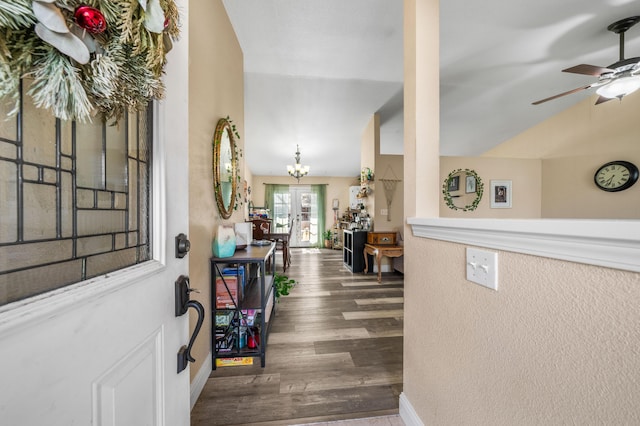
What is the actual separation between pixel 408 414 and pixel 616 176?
15.5 feet

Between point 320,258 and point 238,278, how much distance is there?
4016 mm

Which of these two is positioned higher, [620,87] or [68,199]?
[620,87]

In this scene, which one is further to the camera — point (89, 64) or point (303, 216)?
point (303, 216)

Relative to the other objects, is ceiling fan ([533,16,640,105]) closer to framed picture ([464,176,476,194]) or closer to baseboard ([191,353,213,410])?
framed picture ([464,176,476,194])

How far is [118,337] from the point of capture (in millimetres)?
452

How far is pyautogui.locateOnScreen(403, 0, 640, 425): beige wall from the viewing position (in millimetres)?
462

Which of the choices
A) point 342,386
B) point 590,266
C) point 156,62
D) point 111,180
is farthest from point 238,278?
point 590,266

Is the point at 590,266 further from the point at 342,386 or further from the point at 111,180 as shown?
the point at 342,386

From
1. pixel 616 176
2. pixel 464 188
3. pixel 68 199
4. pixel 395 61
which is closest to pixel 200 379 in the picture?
pixel 68 199

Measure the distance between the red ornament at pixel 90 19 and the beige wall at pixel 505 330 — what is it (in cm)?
102

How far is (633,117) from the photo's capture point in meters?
3.21

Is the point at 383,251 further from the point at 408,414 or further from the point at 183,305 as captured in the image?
the point at 183,305

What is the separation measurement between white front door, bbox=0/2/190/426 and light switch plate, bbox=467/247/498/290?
3.15ft

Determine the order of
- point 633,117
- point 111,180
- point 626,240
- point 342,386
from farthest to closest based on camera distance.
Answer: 1. point 633,117
2. point 342,386
3. point 111,180
4. point 626,240
